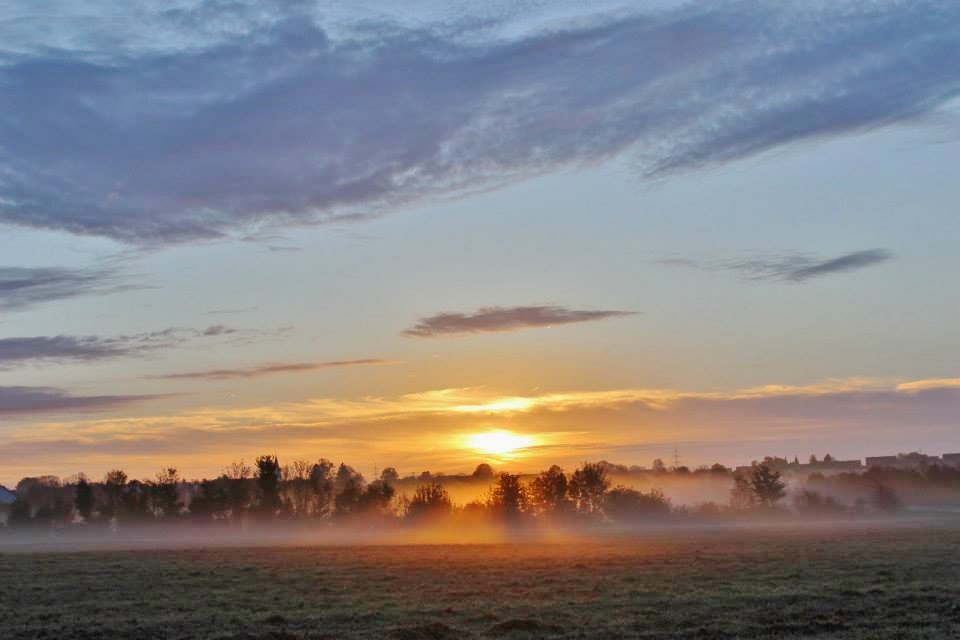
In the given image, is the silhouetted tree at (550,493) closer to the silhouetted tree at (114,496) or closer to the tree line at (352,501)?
the tree line at (352,501)

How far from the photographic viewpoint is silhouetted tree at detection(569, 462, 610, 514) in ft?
572

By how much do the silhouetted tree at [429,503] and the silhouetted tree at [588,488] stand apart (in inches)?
944

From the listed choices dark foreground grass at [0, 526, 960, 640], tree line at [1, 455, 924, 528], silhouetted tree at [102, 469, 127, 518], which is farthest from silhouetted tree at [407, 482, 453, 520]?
dark foreground grass at [0, 526, 960, 640]

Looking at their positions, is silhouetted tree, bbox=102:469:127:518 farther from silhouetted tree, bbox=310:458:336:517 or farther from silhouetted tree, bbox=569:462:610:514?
silhouetted tree, bbox=569:462:610:514

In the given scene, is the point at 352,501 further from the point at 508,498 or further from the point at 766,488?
the point at 766,488

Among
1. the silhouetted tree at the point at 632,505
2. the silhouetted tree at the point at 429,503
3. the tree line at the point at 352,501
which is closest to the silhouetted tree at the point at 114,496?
the tree line at the point at 352,501

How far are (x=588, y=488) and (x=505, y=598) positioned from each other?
465 ft

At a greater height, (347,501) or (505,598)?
(347,501)

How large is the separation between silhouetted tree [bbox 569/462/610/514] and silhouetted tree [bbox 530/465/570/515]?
194 centimetres

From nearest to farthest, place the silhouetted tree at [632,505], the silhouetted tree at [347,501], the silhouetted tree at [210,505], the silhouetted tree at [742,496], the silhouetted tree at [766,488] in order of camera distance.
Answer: the silhouetted tree at [210,505]
the silhouetted tree at [347,501]
the silhouetted tree at [632,505]
the silhouetted tree at [766,488]
the silhouetted tree at [742,496]

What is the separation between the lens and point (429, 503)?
540 ft

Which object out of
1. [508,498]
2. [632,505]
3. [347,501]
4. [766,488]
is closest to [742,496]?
[766,488]

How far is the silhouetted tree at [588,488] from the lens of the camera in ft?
572

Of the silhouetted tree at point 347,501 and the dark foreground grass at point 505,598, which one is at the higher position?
the silhouetted tree at point 347,501
